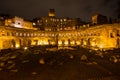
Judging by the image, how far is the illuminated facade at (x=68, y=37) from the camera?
6928cm

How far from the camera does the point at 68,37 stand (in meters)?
92.9

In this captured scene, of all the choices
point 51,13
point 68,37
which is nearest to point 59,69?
point 68,37

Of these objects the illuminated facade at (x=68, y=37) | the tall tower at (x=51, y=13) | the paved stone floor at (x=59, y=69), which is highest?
the tall tower at (x=51, y=13)

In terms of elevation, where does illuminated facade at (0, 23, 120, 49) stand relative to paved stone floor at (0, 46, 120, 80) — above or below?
above

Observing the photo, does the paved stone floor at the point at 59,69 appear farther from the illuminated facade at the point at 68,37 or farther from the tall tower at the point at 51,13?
the tall tower at the point at 51,13

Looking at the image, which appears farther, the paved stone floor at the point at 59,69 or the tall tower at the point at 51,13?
the tall tower at the point at 51,13

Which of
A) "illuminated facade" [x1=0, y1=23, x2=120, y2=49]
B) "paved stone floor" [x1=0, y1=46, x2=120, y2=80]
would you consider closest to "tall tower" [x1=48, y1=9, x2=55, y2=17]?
"illuminated facade" [x1=0, y1=23, x2=120, y2=49]

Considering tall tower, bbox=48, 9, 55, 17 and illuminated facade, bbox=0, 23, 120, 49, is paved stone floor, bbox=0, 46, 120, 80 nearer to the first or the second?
illuminated facade, bbox=0, 23, 120, 49

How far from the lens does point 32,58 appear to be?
42094mm

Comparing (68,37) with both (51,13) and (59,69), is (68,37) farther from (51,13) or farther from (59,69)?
(59,69)

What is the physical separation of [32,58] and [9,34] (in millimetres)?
37001

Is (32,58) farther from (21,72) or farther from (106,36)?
(106,36)

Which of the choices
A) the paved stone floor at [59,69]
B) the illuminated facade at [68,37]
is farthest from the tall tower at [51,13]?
the paved stone floor at [59,69]

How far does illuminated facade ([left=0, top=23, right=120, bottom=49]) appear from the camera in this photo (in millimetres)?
69275
